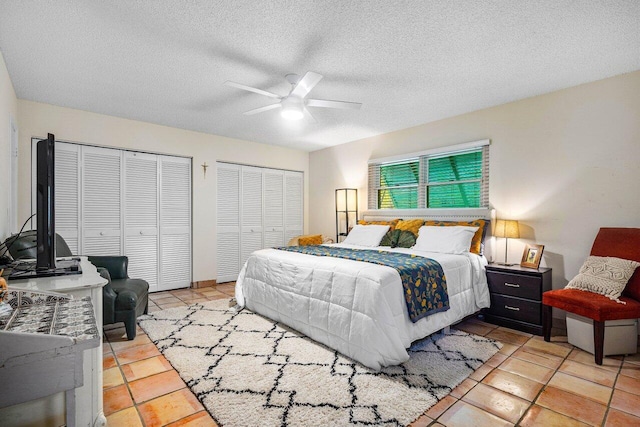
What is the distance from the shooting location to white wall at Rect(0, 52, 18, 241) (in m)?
2.73

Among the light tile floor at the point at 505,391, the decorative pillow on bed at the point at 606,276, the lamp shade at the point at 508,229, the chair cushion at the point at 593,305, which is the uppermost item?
the lamp shade at the point at 508,229

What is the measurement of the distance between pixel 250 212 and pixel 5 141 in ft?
10.9

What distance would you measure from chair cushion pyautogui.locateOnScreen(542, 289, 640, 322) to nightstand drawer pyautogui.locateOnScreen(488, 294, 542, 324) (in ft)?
1.05

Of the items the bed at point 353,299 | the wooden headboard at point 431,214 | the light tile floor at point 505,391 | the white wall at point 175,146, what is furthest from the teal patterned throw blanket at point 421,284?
the white wall at point 175,146

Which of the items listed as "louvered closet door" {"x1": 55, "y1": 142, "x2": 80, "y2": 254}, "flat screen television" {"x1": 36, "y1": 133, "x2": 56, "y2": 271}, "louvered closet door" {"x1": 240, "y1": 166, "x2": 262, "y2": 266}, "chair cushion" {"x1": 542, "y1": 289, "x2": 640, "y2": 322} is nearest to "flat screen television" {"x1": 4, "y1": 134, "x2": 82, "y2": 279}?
"flat screen television" {"x1": 36, "y1": 133, "x2": 56, "y2": 271}

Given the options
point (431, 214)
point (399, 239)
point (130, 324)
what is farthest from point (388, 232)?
point (130, 324)

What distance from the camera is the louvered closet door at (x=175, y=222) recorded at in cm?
480

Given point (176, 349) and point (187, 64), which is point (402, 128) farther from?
point (176, 349)

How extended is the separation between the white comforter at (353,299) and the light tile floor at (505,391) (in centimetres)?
49

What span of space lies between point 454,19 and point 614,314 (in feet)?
8.23

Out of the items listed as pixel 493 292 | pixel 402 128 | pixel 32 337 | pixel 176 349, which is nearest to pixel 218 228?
pixel 176 349

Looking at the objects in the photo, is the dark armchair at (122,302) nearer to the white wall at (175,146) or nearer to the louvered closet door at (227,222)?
the white wall at (175,146)

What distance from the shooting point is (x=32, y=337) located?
0.93 m

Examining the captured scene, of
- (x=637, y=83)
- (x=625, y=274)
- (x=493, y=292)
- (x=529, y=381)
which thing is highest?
(x=637, y=83)
